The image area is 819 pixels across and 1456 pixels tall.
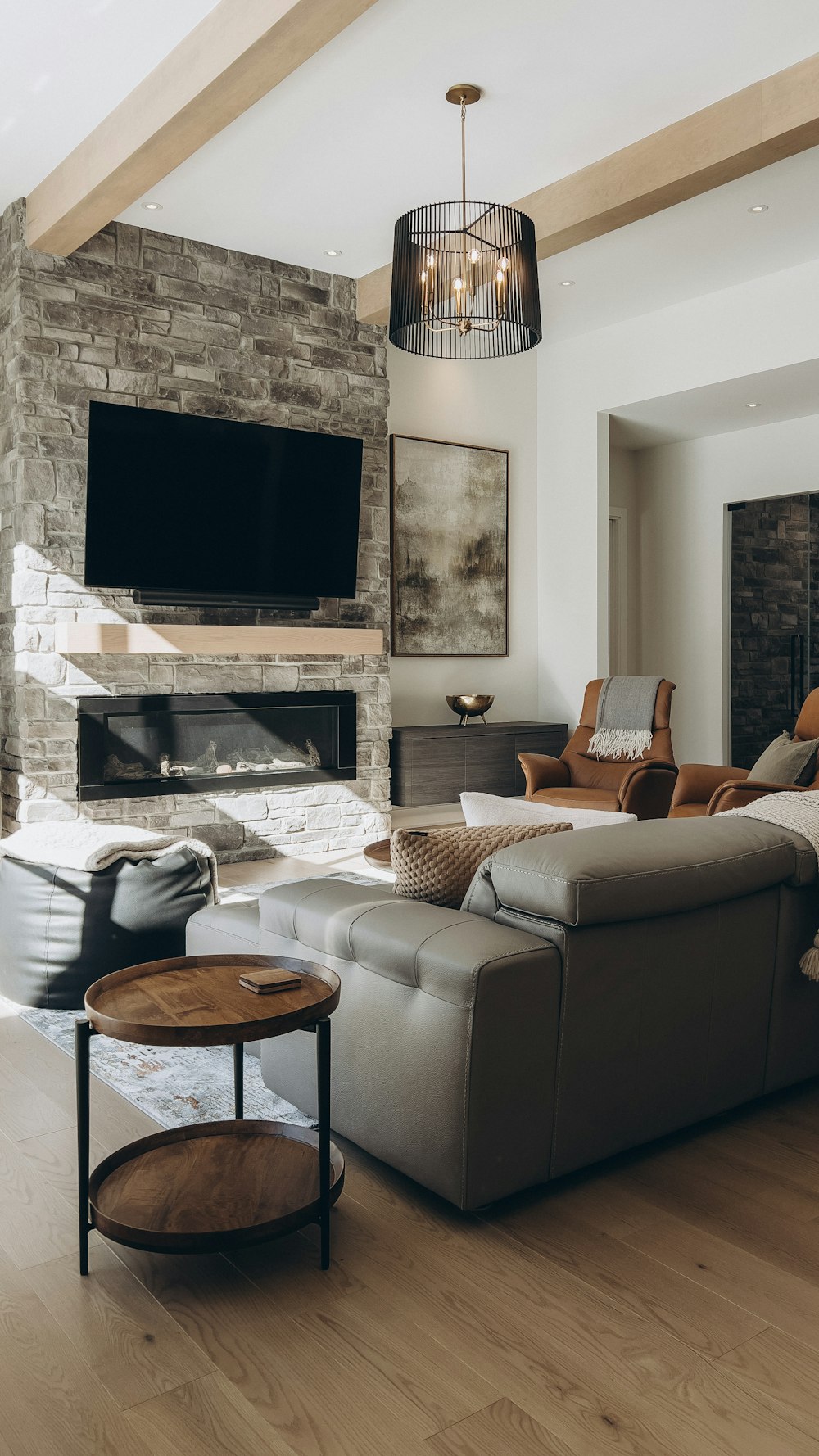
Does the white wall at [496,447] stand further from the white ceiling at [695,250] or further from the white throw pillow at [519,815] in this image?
the white throw pillow at [519,815]

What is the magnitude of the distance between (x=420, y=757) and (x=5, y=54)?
400cm

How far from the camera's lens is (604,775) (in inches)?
234

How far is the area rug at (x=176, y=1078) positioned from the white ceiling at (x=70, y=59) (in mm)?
3210

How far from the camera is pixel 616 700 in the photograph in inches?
243

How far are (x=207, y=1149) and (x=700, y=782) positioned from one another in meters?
3.43

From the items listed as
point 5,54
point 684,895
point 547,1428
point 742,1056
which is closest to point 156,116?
point 5,54

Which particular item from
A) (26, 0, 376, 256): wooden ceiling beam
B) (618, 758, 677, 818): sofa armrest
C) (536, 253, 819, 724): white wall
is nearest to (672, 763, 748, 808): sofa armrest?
(618, 758, 677, 818): sofa armrest

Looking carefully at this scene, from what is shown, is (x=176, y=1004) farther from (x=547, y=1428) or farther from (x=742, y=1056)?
(x=742, y=1056)

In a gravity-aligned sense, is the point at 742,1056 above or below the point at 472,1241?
above

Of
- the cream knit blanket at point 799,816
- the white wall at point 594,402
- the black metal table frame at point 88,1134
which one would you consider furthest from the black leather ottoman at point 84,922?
the white wall at point 594,402

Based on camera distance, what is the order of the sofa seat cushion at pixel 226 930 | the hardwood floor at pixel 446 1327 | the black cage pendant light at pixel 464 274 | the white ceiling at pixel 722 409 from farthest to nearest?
1. the white ceiling at pixel 722 409
2. the black cage pendant light at pixel 464 274
3. the sofa seat cushion at pixel 226 930
4. the hardwood floor at pixel 446 1327

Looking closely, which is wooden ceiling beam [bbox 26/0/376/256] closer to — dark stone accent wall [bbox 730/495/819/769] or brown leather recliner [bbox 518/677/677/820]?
brown leather recliner [bbox 518/677/677/820]

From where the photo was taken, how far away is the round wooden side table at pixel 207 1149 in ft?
5.68

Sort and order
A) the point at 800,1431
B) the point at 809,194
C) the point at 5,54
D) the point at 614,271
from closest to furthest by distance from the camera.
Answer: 1. the point at 800,1431
2. the point at 5,54
3. the point at 809,194
4. the point at 614,271
